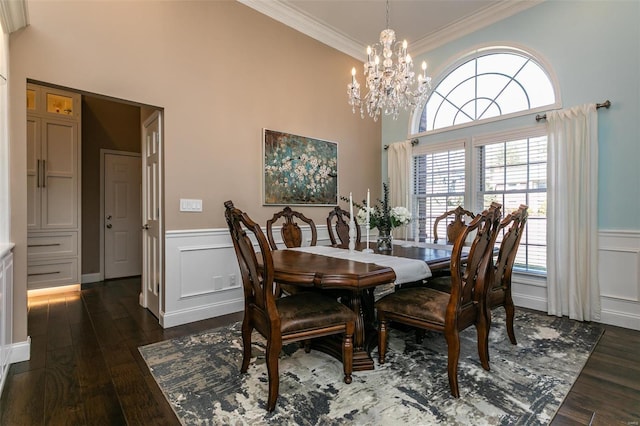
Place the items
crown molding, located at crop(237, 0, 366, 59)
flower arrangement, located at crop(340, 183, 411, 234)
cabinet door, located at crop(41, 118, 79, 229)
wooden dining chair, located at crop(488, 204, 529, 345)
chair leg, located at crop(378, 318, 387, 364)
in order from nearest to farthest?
1. chair leg, located at crop(378, 318, 387, 364)
2. wooden dining chair, located at crop(488, 204, 529, 345)
3. flower arrangement, located at crop(340, 183, 411, 234)
4. crown molding, located at crop(237, 0, 366, 59)
5. cabinet door, located at crop(41, 118, 79, 229)

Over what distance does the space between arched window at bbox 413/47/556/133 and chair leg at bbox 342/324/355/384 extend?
3.22 metres

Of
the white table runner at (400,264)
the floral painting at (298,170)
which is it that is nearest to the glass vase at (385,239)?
the white table runner at (400,264)

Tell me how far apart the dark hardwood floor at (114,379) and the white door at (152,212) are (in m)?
0.29

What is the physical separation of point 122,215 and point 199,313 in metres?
2.97

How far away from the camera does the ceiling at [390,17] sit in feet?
11.6

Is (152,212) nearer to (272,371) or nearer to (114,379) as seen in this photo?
(114,379)

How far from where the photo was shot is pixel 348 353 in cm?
186

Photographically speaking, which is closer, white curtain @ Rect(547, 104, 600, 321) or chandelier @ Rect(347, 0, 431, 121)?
chandelier @ Rect(347, 0, 431, 121)

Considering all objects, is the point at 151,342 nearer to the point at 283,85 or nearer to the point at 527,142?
the point at 283,85

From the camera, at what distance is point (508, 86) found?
12.1 ft

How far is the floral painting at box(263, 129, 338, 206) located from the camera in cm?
360

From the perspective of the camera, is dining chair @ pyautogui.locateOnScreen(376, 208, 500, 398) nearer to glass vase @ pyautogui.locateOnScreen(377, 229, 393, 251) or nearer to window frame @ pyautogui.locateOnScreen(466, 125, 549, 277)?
glass vase @ pyautogui.locateOnScreen(377, 229, 393, 251)

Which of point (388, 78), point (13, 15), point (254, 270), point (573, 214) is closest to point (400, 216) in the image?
point (388, 78)

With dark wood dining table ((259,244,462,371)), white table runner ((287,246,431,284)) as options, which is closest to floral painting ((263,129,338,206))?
dark wood dining table ((259,244,462,371))
